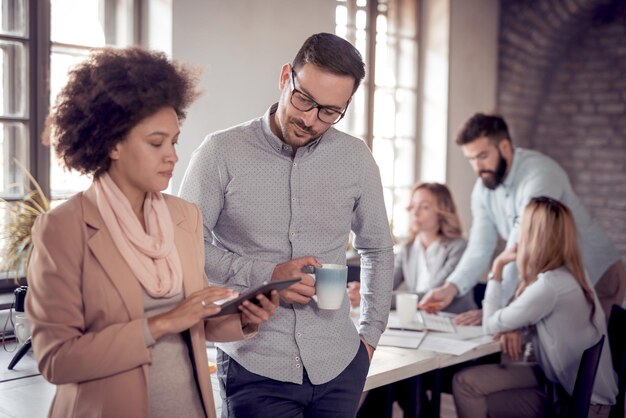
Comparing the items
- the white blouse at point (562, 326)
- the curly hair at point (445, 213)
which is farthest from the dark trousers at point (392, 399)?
the curly hair at point (445, 213)

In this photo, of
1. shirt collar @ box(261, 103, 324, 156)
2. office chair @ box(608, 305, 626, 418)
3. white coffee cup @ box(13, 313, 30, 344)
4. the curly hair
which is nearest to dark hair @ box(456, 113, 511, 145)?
the curly hair

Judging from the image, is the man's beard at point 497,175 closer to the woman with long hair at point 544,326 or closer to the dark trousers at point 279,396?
the woman with long hair at point 544,326

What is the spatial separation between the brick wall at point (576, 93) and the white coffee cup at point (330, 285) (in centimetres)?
405

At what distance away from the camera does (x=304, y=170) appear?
1.85m

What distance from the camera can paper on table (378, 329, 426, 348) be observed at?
269 centimetres

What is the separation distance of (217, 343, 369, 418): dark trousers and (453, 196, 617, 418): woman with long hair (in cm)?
111

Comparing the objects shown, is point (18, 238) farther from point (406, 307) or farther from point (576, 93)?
point (576, 93)

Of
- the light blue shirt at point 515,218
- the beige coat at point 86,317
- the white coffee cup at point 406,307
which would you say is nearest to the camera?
the beige coat at point 86,317

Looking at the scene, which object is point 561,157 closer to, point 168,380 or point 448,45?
point 448,45

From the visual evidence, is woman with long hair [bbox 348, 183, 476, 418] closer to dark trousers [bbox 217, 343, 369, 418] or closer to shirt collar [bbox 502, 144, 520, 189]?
shirt collar [bbox 502, 144, 520, 189]

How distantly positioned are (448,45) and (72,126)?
13.2 ft

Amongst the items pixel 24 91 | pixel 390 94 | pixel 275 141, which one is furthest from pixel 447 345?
pixel 390 94

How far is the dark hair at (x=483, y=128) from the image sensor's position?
145 inches

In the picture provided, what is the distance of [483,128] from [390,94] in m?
1.59
